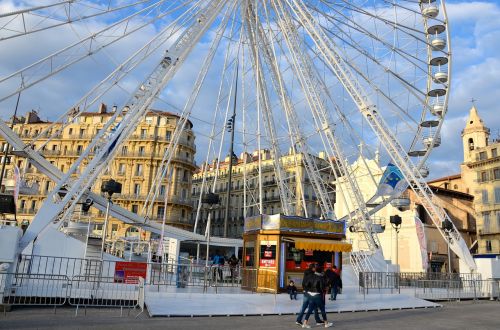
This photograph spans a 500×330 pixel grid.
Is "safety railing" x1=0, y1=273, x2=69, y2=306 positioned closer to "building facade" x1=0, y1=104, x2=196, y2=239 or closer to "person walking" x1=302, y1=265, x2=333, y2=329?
"person walking" x1=302, y1=265, x2=333, y2=329

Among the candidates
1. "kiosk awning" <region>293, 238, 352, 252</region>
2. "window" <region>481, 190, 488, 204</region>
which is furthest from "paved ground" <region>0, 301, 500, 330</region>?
"window" <region>481, 190, 488, 204</region>

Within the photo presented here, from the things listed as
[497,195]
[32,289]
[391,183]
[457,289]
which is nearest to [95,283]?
[32,289]

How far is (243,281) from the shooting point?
20547 millimetres

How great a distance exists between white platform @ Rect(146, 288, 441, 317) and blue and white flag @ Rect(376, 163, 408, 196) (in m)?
10.9

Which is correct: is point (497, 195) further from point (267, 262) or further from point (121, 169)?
point (121, 169)

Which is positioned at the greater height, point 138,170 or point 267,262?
point 138,170

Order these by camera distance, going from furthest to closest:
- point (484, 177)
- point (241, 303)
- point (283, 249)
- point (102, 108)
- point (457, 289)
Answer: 1. point (102, 108)
2. point (484, 177)
3. point (457, 289)
4. point (283, 249)
5. point (241, 303)

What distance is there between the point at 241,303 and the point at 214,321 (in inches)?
115

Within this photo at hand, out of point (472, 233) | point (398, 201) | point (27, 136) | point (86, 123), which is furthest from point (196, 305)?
point (27, 136)

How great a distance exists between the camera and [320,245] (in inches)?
786

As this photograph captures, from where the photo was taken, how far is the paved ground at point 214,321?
11609 millimetres

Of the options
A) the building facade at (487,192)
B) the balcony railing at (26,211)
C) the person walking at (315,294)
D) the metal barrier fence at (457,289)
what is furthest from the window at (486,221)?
the balcony railing at (26,211)

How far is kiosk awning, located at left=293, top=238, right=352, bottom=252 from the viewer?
1936 cm

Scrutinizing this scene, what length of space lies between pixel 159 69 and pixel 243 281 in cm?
1046
